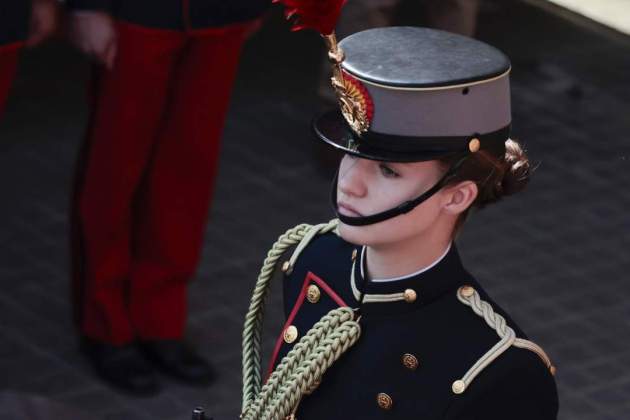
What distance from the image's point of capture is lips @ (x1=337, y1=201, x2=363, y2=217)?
3088 mm

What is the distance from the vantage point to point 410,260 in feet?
10.5

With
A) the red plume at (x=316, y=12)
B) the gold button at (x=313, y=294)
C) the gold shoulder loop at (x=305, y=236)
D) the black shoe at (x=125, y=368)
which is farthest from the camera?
the black shoe at (x=125, y=368)

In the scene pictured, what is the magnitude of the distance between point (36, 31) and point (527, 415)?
231cm

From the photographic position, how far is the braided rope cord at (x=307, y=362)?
3283 mm

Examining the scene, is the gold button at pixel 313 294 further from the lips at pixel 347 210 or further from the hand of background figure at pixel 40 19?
the hand of background figure at pixel 40 19

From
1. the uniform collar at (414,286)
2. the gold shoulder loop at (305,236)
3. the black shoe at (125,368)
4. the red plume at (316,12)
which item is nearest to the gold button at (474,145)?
the uniform collar at (414,286)

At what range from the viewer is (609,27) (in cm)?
854

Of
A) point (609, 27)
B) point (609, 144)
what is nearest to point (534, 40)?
point (609, 27)

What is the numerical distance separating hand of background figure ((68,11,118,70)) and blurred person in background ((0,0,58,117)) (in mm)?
82

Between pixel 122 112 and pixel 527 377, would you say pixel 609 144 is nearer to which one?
pixel 122 112

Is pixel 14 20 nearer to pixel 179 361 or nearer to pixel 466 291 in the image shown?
pixel 179 361

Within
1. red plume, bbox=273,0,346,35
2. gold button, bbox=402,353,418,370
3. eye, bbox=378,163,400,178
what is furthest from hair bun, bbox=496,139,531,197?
red plume, bbox=273,0,346,35

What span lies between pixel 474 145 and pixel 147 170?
2.36 meters

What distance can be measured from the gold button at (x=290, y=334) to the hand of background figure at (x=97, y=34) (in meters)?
1.77
